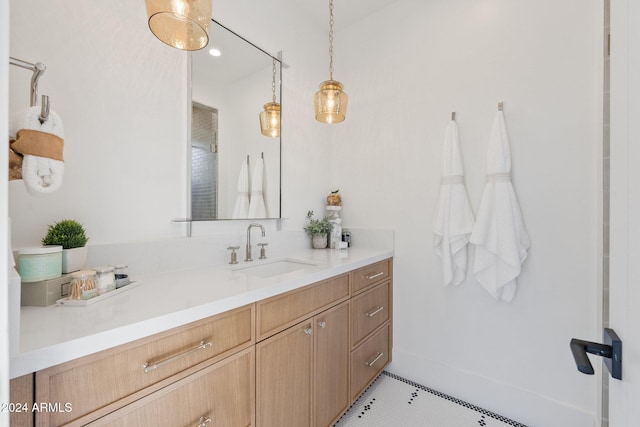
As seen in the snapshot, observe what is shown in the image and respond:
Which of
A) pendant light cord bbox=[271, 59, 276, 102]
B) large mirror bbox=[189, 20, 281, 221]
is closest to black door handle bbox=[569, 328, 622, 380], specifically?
large mirror bbox=[189, 20, 281, 221]

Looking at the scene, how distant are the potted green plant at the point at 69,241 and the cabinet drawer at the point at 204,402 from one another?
1.83 ft

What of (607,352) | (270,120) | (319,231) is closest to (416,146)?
(319,231)

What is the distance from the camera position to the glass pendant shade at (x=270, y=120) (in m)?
1.92

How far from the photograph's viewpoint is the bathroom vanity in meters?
A: 0.66

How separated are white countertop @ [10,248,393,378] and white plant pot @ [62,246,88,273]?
163 mm

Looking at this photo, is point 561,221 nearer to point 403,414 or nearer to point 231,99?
point 403,414

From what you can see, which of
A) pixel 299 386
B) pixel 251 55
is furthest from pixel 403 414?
pixel 251 55

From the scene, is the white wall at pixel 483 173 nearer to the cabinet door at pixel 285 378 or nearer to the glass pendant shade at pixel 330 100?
the glass pendant shade at pixel 330 100

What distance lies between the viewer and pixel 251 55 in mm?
1824

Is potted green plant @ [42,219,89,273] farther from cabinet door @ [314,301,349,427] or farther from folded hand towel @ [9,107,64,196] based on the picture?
cabinet door @ [314,301,349,427]

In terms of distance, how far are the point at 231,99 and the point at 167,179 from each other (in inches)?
25.1

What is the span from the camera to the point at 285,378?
1219mm

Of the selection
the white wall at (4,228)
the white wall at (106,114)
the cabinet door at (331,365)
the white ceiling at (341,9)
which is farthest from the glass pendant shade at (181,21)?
the white ceiling at (341,9)

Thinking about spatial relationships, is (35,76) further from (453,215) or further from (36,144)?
(453,215)
